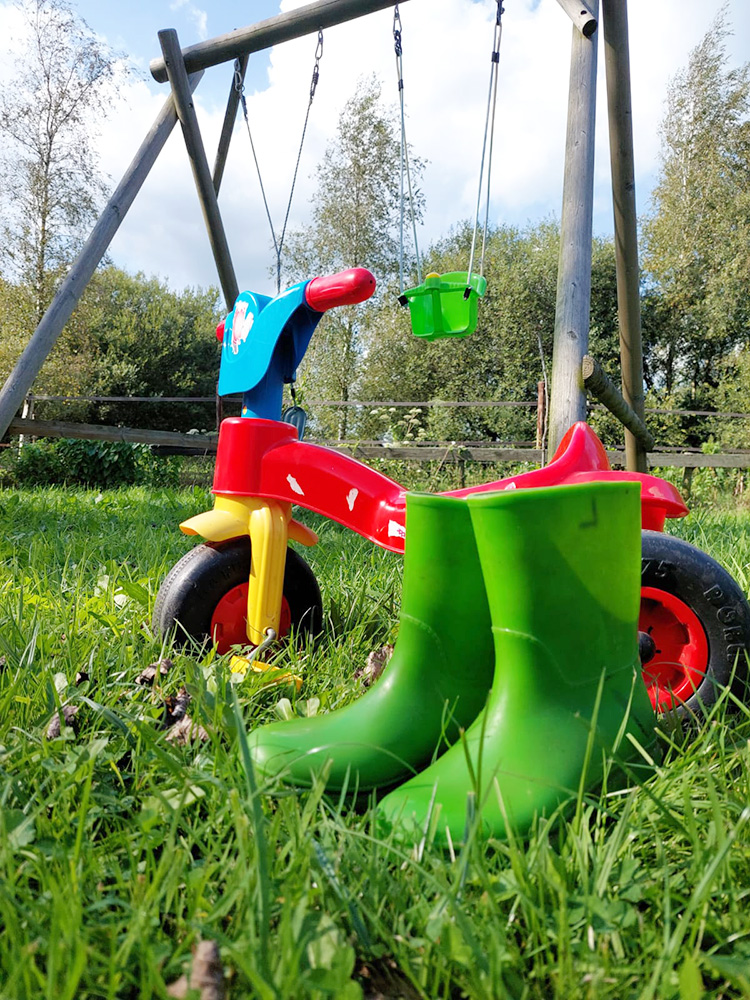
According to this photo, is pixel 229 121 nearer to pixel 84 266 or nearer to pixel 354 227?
pixel 84 266

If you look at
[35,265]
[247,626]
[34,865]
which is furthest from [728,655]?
[35,265]

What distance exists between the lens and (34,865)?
1.95 ft

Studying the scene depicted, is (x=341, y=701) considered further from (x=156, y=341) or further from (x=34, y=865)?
(x=156, y=341)

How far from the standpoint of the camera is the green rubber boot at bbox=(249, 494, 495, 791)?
80 cm

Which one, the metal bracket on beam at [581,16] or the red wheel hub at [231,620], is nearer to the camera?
the red wheel hub at [231,620]

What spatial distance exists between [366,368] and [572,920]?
1353 cm

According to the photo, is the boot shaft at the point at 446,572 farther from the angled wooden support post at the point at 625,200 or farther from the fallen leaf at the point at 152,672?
the angled wooden support post at the point at 625,200

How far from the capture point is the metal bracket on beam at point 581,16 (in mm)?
1797

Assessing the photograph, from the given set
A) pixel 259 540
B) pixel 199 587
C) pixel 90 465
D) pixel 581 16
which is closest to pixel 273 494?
pixel 259 540

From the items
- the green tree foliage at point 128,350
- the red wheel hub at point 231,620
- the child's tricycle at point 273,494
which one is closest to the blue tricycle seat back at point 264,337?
the child's tricycle at point 273,494

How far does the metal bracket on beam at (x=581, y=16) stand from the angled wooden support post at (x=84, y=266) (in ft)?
4.64

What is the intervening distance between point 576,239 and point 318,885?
179 centimetres

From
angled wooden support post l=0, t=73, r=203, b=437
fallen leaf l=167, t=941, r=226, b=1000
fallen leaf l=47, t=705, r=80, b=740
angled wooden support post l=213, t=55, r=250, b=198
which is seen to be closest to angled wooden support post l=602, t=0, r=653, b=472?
angled wooden support post l=213, t=55, r=250, b=198

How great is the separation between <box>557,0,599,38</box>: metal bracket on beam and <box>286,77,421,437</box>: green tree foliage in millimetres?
10500
